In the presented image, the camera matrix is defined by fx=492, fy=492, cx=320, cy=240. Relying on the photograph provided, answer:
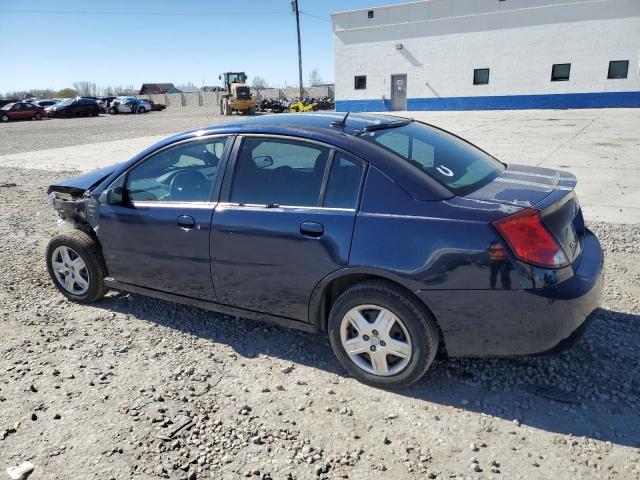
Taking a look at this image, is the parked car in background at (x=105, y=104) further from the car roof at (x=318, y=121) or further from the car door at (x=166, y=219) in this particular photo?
the car roof at (x=318, y=121)

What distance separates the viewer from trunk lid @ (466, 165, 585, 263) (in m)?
2.75

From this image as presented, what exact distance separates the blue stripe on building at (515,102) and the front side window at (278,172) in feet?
103

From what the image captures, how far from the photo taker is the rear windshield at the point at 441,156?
10.0 ft

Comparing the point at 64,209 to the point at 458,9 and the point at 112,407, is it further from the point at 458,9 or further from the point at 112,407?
the point at 458,9

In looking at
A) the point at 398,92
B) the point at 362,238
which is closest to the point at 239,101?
the point at 398,92

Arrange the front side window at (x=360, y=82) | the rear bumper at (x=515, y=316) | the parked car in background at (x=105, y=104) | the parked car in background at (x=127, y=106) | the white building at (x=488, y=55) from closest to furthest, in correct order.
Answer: the rear bumper at (x=515, y=316)
the white building at (x=488, y=55)
the front side window at (x=360, y=82)
the parked car in background at (x=127, y=106)
the parked car in background at (x=105, y=104)

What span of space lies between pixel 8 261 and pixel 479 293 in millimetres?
5360

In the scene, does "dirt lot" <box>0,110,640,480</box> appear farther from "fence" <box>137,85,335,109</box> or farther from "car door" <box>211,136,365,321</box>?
"fence" <box>137,85,335,109</box>

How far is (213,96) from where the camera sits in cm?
6338

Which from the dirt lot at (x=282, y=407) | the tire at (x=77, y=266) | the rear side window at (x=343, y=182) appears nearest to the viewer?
the dirt lot at (x=282, y=407)

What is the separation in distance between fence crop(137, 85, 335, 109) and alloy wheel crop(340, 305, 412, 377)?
5733 centimetres

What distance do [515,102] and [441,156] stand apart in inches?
1232

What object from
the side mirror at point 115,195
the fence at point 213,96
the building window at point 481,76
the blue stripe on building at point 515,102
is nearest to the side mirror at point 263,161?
the side mirror at point 115,195

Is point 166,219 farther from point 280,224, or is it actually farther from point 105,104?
point 105,104
